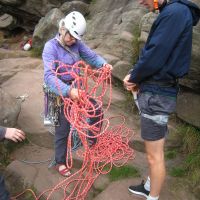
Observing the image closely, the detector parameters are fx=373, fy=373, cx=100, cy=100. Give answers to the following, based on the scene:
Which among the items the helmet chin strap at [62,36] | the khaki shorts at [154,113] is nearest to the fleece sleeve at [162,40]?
the khaki shorts at [154,113]

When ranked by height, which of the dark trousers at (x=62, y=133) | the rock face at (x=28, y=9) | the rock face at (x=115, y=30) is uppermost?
the dark trousers at (x=62, y=133)

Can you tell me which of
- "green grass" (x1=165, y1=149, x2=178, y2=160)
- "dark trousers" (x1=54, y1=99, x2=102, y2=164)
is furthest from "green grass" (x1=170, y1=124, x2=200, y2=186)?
"dark trousers" (x1=54, y1=99, x2=102, y2=164)

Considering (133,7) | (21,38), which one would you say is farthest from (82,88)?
(21,38)

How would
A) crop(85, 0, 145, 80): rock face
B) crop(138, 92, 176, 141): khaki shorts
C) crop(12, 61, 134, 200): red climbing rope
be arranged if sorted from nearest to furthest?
crop(138, 92, 176, 141): khaki shorts, crop(12, 61, 134, 200): red climbing rope, crop(85, 0, 145, 80): rock face

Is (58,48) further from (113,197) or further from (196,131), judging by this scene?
(196,131)

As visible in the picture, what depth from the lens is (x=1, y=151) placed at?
5.32 metres

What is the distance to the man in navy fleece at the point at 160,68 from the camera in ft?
10.3

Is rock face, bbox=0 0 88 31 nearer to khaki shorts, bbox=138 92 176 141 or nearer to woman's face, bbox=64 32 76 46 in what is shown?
woman's face, bbox=64 32 76 46

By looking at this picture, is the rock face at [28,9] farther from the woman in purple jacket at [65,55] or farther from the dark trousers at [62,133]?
the dark trousers at [62,133]

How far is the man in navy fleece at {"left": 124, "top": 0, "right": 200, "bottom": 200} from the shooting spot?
10.3 ft

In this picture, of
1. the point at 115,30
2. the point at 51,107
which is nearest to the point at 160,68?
the point at 51,107

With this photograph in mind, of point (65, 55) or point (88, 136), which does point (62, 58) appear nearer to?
point (65, 55)

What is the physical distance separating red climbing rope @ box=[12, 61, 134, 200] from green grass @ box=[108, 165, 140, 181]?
0.26 ft

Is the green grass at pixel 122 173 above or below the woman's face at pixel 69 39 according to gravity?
below
